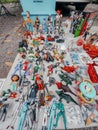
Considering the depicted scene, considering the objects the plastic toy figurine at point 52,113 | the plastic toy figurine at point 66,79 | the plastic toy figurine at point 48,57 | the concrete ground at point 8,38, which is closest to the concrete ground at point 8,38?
the concrete ground at point 8,38

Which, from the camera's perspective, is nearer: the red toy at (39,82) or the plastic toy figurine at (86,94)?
the plastic toy figurine at (86,94)

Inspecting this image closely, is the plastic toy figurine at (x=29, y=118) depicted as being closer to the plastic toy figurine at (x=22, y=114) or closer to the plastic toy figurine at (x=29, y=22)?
the plastic toy figurine at (x=22, y=114)

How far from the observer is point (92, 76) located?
2.97m

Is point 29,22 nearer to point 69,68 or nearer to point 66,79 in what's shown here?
point 69,68

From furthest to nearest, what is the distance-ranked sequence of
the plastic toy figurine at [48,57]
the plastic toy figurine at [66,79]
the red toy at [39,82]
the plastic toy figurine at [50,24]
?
the plastic toy figurine at [50,24]
the plastic toy figurine at [48,57]
the plastic toy figurine at [66,79]
the red toy at [39,82]

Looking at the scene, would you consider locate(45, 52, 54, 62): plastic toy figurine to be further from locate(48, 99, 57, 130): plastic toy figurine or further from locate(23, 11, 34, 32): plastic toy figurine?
locate(23, 11, 34, 32): plastic toy figurine

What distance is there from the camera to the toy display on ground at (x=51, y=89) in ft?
7.32

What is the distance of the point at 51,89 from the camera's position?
2.73 meters

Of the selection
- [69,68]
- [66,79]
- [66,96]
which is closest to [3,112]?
[66,96]

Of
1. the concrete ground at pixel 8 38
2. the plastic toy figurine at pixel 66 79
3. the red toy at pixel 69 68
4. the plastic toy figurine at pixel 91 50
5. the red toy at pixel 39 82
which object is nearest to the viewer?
the red toy at pixel 39 82

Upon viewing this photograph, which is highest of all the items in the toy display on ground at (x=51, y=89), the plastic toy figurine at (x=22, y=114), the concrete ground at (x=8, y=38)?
the plastic toy figurine at (x=22, y=114)

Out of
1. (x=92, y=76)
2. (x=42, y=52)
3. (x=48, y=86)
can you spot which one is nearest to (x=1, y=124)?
(x=48, y=86)

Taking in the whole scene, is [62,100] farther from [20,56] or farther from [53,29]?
[53,29]

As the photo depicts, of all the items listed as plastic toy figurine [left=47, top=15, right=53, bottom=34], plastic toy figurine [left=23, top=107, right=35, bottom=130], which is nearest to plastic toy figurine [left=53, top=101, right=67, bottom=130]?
plastic toy figurine [left=23, top=107, right=35, bottom=130]
